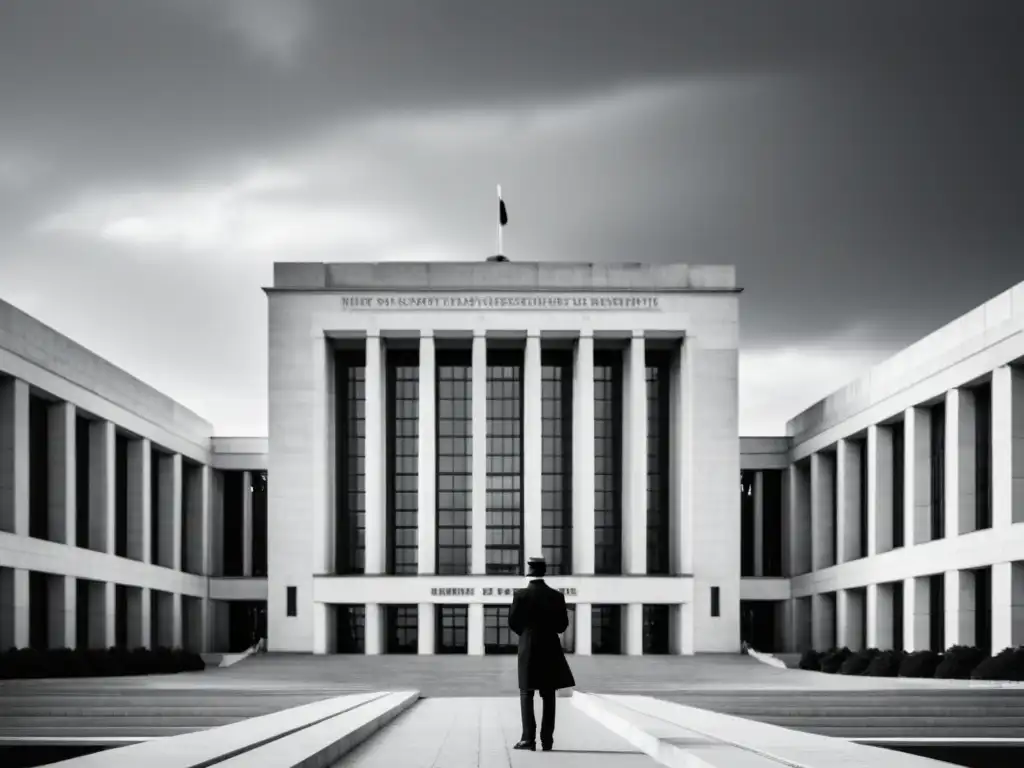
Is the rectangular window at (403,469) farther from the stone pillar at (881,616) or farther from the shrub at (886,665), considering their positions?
the shrub at (886,665)

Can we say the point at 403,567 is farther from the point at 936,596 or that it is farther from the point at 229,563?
the point at 936,596

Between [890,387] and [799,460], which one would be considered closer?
[890,387]

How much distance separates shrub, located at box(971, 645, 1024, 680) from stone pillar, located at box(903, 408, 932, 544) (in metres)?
17.5

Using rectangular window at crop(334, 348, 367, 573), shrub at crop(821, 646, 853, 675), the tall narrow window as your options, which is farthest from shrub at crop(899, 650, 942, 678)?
rectangular window at crop(334, 348, 367, 573)

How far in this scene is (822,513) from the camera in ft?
235

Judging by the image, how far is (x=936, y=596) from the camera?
57875 millimetres

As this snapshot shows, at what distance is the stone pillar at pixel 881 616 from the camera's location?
6231 centimetres

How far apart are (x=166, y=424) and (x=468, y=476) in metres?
14.2

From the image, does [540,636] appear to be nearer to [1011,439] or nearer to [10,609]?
[1011,439]

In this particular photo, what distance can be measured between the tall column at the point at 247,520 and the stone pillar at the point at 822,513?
28.2 meters

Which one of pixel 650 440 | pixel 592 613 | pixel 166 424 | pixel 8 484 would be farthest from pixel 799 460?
pixel 8 484

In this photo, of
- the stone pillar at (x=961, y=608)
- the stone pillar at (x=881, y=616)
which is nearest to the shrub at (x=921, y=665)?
the stone pillar at (x=961, y=608)

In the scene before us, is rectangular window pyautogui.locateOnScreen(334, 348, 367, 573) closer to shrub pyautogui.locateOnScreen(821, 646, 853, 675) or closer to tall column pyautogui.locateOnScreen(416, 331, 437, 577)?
tall column pyautogui.locateOnScreen(416, 331, 437, 577)

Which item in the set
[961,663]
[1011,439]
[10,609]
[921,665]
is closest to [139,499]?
[10,609]
